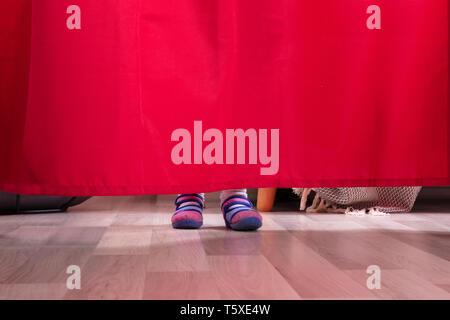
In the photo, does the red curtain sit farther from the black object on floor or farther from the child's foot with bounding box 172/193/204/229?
the black object on floor

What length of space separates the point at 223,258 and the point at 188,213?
1.28 ft

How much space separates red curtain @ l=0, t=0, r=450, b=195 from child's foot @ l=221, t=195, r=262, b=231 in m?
0.19

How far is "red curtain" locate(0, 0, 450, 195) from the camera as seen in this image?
3.40 ft

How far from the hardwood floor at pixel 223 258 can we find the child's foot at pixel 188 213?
0.03m

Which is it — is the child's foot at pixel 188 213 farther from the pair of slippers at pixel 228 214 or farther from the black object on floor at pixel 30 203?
the black object on floor at pixel 30 203

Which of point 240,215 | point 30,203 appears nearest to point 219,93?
point 240,215

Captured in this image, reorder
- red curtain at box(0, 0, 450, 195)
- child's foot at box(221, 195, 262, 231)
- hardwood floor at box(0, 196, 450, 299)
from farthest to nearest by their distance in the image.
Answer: child's foot at box(221, 195, 262, 231)
red curtain at box(0, 0, 450, 195)
hardwood floor at box(0, 196, 450, 299)

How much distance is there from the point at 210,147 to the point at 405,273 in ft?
1.44

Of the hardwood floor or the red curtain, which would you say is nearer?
the hardwood floor

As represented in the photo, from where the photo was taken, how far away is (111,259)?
37.7 inches

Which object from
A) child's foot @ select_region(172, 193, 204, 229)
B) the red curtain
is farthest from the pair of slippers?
the red curtain

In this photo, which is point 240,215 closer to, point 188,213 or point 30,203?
point 188,213

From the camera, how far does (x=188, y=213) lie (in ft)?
4.42

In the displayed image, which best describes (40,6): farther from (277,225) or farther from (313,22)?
(277,225)
